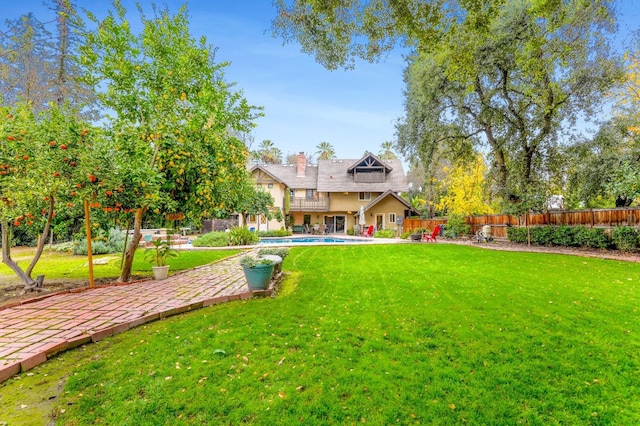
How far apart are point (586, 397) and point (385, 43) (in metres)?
5.92

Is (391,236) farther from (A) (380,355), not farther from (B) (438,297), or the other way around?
(A) (380,355)

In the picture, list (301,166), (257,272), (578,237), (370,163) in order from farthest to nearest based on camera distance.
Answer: (301,166) < (370,163) < (578,237) < (257,272)

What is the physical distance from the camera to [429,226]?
2347 centimetres

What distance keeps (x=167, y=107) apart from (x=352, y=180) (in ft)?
79.4

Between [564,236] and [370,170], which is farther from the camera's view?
[370,170]

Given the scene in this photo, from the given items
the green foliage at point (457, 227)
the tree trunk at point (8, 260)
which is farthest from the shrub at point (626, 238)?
the tree trunk at point (8, 260)

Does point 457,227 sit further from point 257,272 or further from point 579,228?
point 257,272

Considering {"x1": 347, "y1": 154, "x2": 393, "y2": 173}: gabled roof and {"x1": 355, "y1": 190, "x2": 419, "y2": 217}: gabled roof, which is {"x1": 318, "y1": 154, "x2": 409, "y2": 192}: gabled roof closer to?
{"x1": 347, "y1": 154, "x2": 393, "y2": 173}: gabled roof

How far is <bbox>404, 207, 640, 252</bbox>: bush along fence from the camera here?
1161cm

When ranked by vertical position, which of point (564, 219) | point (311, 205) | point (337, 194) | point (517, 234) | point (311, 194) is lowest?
point (517, 234)

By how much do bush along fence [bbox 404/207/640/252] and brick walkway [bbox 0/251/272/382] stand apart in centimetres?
1380

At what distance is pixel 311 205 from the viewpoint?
29625 mm

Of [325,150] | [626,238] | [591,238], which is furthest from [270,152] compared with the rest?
[626,238]

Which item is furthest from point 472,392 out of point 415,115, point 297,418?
point 415,115
